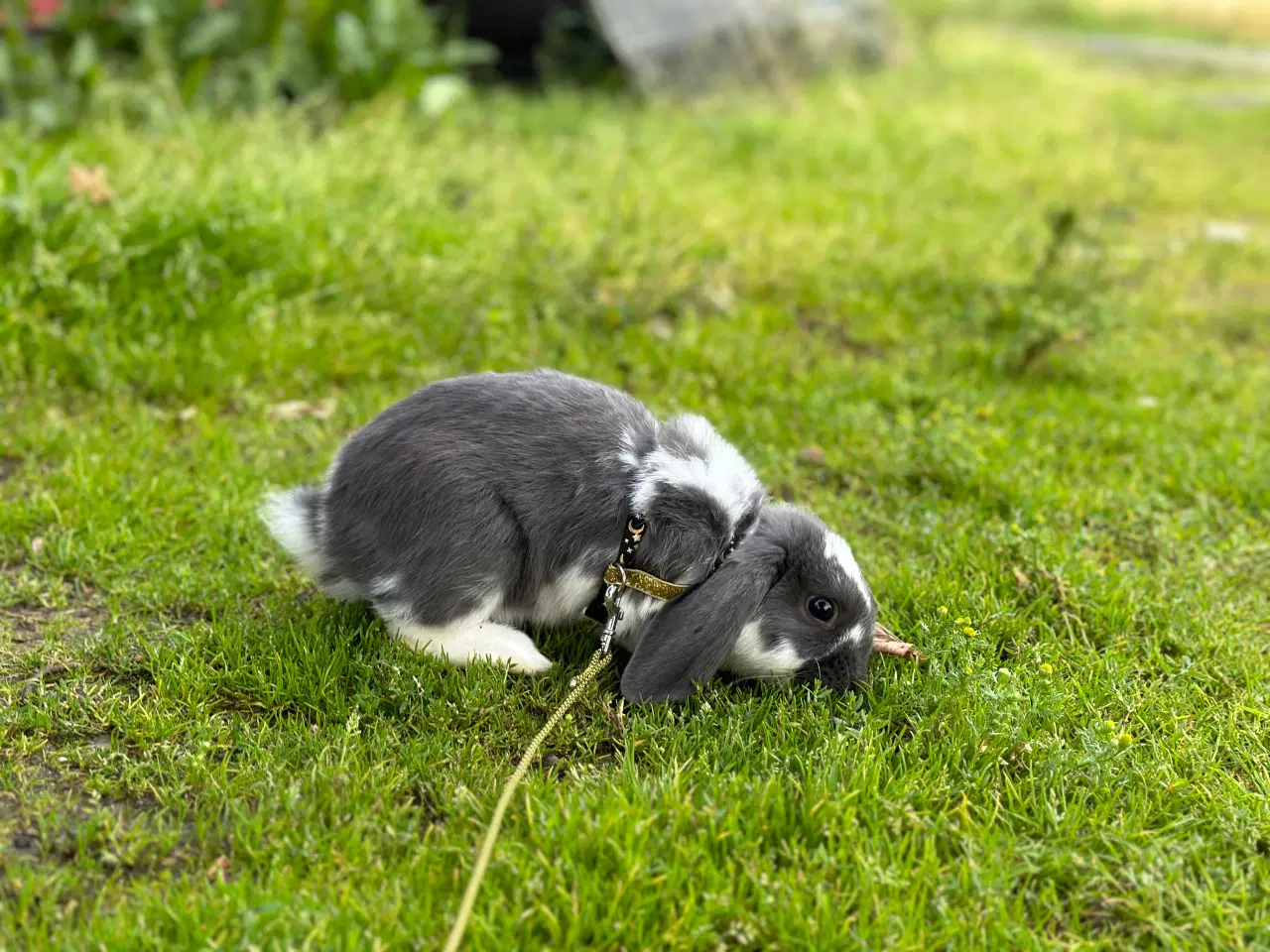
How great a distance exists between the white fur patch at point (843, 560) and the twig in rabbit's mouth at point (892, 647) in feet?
0.48

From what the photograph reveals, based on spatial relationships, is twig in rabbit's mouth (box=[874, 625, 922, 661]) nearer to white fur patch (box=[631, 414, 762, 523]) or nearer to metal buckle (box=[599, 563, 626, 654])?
white fur patch (box=[631, 414, 762, 523])

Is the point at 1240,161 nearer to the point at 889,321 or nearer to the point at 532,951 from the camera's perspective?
the point at 889,321

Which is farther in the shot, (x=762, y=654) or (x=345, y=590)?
(x=345, y=590)

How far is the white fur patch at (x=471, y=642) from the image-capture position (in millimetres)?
3002

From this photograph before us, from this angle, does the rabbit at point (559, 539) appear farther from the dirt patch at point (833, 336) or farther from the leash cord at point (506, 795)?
the dirt patch at point (833, 336)

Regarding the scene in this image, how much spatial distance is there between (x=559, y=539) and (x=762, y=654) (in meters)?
0.60

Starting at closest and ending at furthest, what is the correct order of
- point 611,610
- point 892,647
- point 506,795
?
point 506,795, point 611,610, point 892,647

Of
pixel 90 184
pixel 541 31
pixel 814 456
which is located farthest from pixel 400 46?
pixel 814 456

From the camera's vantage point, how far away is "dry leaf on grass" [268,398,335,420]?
14.7 ft

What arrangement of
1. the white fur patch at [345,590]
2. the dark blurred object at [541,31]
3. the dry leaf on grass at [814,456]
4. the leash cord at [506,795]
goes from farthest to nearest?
the dark blurred object at [541,31]
the dry leaf on grass at [814,456]
the white fur patch at [345,590]
the leash cord at [506,795]

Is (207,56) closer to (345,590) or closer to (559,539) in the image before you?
(345,590)

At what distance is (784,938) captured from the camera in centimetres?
224

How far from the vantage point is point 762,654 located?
9.78 ft

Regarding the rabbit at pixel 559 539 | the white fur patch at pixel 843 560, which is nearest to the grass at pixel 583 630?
the rabbit at pixel 559 539
